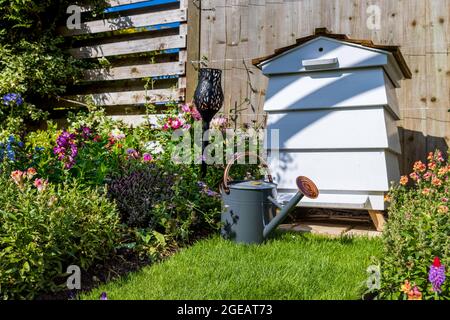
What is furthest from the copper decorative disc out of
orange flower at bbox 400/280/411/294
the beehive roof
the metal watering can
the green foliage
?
the green foliage

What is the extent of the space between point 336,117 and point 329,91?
17 centimetres

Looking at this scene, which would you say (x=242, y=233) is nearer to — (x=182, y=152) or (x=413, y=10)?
(x=182, y=152)

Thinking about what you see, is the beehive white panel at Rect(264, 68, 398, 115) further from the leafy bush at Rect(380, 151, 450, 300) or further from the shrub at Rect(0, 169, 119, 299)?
the shrub at Rect(0, 169, 119, 299)

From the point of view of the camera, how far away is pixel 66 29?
5.22 metres

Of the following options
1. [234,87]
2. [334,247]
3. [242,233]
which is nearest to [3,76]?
[234,87]

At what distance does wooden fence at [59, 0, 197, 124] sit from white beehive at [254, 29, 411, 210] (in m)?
1.62

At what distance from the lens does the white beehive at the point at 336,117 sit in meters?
2.62

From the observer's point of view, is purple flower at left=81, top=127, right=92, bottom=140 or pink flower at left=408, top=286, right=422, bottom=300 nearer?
pink flower at left=408, top=286, right=422, bottom=300

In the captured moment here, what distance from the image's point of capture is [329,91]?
273 centimetres

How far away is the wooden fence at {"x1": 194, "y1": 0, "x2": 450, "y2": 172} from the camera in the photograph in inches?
124

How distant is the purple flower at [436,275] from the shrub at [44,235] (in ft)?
4.63

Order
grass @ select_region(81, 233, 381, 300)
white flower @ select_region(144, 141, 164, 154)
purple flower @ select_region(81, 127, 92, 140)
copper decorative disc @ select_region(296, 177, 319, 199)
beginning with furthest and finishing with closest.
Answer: white flower @ select_region(144, 141, 164, 154)
purple flower @ select_region(81, 127, 92, 140)
copper decorative disc @ select_region(296, 177, 319, 199)
grass @ select_region(81, 233, 381, 300)

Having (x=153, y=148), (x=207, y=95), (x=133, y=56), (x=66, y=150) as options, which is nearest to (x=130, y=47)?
(x=133, y=56)

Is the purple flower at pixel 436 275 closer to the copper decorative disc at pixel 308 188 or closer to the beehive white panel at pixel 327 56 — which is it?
the copper decorative disc at pixel 308 188
